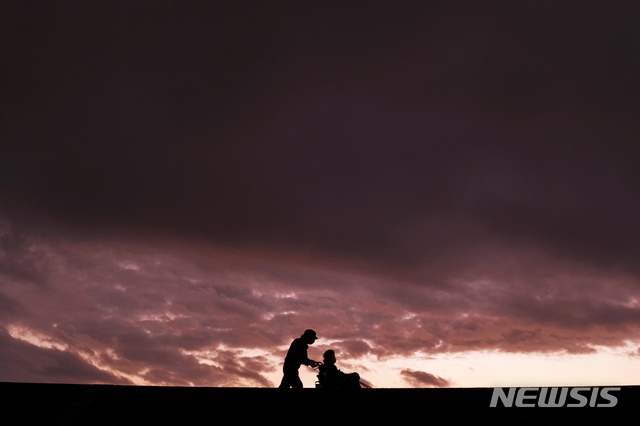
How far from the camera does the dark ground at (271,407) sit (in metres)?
9.26

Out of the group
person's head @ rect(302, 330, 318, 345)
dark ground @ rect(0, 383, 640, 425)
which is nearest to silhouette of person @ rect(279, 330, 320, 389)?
person's head @ rect(302, 330, 318, 345)

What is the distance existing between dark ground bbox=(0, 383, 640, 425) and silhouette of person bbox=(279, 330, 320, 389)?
314cm

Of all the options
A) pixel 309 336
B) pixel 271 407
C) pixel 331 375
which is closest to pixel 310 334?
pixel 309 336

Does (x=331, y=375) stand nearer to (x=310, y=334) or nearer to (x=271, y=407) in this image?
(x=310, y=334)

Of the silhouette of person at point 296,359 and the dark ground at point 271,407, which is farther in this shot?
the silhouette of person at point 296,359

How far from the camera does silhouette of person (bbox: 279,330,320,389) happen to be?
14.3m

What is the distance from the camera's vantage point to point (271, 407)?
33.1ft

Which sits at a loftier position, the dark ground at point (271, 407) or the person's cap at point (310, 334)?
the person's cap at point (310, 334)

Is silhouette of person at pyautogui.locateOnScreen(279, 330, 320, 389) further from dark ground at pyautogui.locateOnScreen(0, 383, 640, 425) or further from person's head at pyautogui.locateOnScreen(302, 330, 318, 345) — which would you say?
dark ground at pyautogui.locateOnScreen(0, 383, 640, 425)

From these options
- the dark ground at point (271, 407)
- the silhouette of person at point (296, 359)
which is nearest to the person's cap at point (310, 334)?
the silhouette of person at point (296, 359)

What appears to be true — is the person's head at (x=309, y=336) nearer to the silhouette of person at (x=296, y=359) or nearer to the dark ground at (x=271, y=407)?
the silhouette of person at (x=296, y=359)

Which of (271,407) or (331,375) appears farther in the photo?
(331,375)

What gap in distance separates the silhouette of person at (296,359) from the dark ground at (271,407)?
3.14 m

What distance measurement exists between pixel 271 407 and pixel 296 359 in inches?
175
